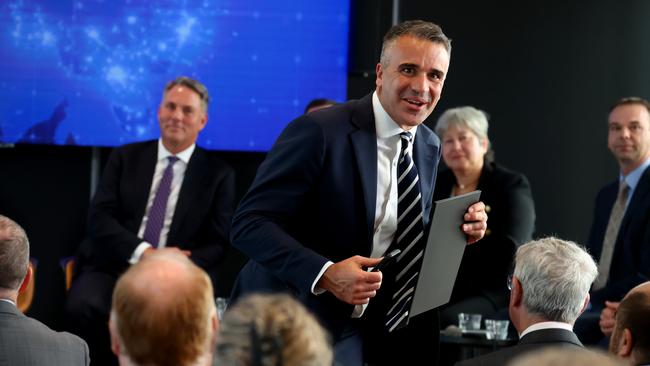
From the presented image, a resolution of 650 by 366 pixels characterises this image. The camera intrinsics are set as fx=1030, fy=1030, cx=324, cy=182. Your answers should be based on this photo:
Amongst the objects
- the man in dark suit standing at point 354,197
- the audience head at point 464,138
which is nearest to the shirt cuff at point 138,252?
the audience head at point 464,138

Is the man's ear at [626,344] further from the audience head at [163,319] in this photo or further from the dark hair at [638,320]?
the audience head at [163,319]

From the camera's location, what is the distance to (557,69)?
6.02m

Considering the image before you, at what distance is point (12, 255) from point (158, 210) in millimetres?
2460

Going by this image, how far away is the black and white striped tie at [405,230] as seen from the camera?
9.88 feet

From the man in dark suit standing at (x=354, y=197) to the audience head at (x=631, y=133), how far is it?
230 centimetres

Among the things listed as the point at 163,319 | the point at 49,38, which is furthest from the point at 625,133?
the point at 163,319

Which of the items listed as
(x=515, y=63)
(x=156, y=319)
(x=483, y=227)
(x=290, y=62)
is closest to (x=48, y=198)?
(x=290, y=62)

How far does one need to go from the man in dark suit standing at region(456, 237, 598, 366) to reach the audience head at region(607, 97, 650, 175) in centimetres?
245

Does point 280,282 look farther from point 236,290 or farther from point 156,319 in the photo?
point 156,319

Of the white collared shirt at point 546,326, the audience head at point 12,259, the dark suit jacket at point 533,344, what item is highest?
the audience head at point 12,259

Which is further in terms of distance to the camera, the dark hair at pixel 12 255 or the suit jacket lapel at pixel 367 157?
the suit jacket lapel at pixel 367 157

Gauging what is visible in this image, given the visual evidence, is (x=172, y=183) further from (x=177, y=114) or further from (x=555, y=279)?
(x=555, y=279)

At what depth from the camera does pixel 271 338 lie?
52.3 inches

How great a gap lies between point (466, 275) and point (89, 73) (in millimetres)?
2308
